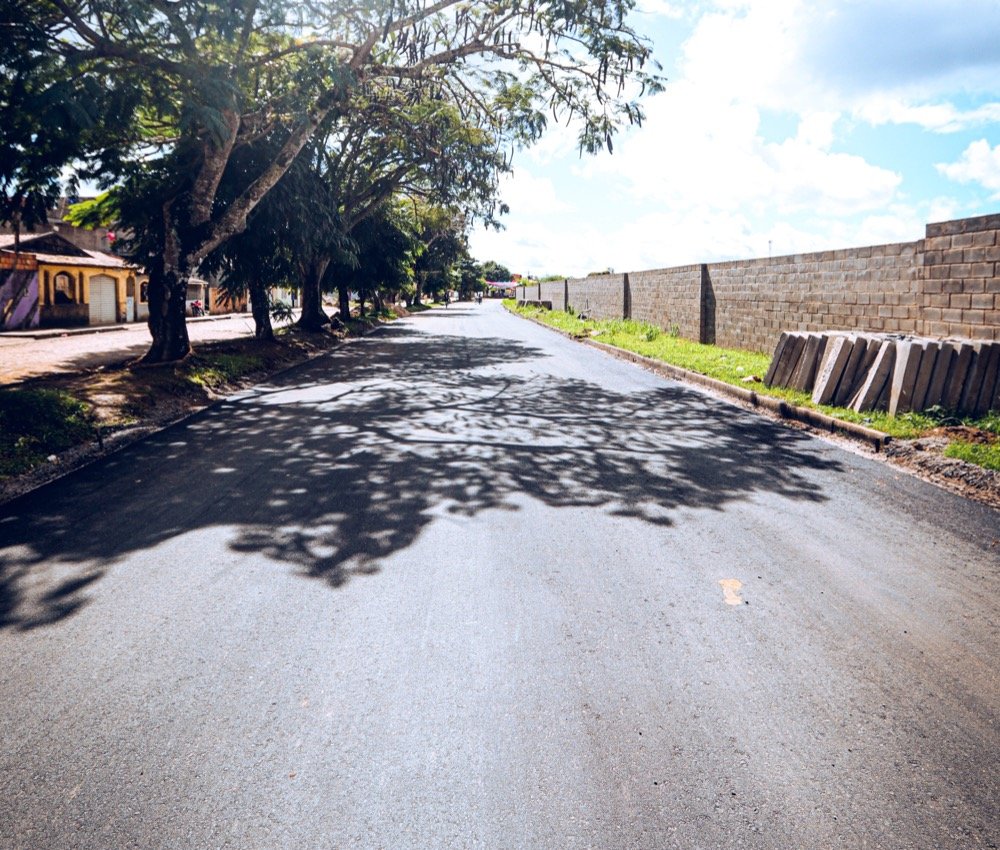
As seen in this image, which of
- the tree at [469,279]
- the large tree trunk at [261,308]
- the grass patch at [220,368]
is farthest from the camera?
the tree at [469,279]

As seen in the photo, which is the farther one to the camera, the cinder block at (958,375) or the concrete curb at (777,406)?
the cinder block at (958,375)

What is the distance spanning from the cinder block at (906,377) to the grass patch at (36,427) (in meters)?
9.28

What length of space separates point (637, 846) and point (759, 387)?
10.2 meters

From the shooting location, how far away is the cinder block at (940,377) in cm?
839

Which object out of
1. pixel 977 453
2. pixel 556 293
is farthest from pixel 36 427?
pixel 556 293

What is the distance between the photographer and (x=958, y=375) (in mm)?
8383

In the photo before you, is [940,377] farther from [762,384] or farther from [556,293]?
[556,293]

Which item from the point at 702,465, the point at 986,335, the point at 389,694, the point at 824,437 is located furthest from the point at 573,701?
the point at 986,335

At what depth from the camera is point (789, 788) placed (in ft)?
8.02

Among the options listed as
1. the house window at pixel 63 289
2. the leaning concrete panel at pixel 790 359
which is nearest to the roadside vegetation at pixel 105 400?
the leaning concrete panel at pixel 790 359

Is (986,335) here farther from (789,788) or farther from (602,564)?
(789,788)

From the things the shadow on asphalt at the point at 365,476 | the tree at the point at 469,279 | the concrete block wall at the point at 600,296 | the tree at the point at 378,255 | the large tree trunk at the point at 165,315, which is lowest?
the shadow on asphalt at the point at 365,476

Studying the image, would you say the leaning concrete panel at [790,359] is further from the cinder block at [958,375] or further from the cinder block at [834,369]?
the cinder block at [958,375]

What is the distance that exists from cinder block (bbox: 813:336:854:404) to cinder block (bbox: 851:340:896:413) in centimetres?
55
